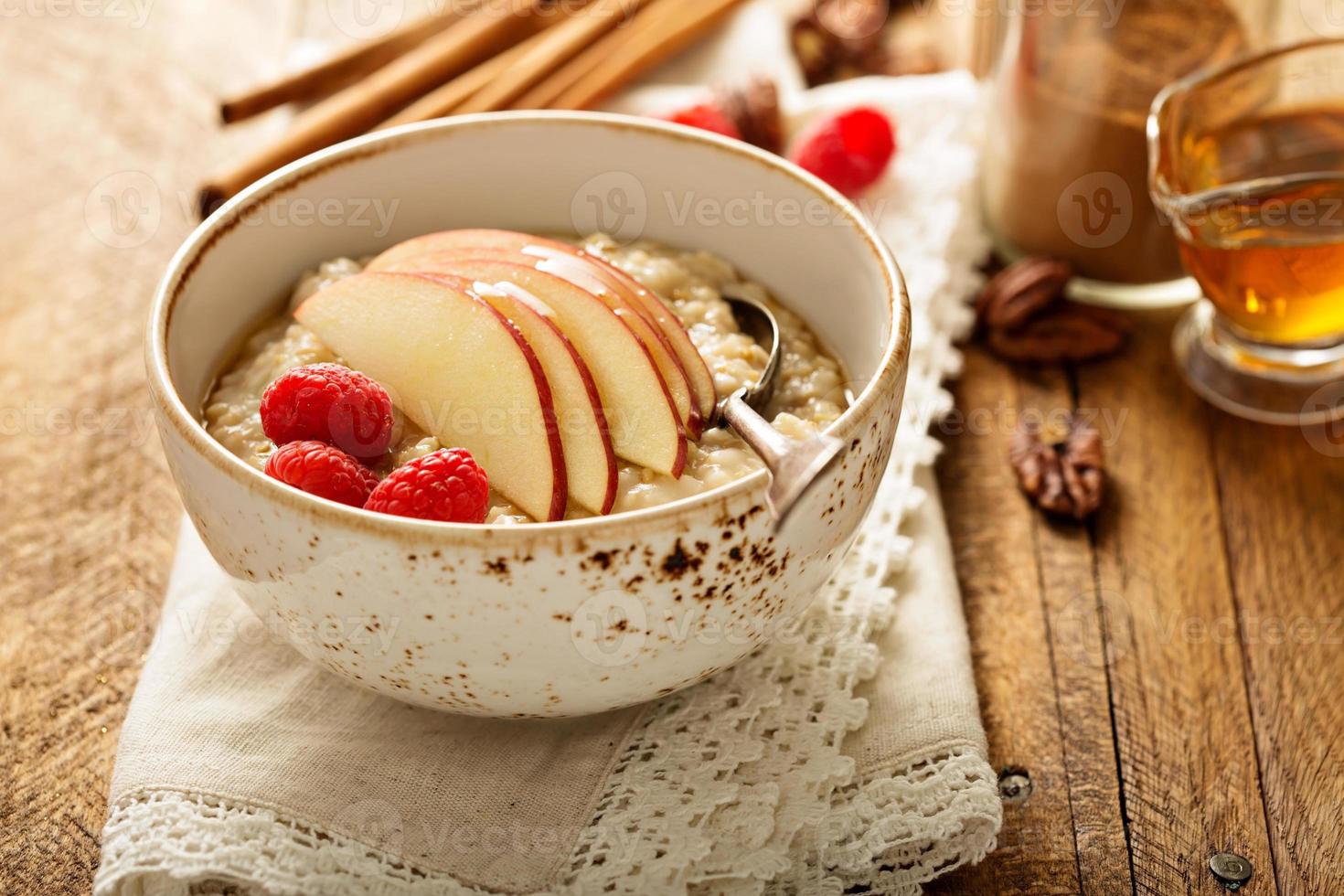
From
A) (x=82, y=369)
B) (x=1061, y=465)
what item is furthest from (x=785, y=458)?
(x=82, y=369)

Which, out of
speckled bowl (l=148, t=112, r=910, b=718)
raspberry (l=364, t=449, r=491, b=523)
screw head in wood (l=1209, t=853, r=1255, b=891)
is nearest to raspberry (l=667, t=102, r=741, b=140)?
speckled bowl (l=148, t=112, r=910, b=718)

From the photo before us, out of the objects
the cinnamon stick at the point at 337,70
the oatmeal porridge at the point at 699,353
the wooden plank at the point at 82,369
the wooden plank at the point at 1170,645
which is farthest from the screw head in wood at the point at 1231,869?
the cinnamon stick at the point at 337,70

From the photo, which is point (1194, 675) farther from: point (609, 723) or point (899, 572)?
point (609, 723)

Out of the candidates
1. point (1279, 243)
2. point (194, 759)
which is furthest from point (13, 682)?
point (1279, 243)

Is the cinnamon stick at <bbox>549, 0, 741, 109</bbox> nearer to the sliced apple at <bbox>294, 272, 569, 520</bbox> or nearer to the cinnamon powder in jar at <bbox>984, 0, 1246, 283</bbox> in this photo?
the cinnamon powder in jar at <bbox>984, 0, 1246, 283</bbox>

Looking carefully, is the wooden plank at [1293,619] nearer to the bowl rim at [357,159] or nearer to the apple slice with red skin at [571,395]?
the bowl rim at [357,159]
